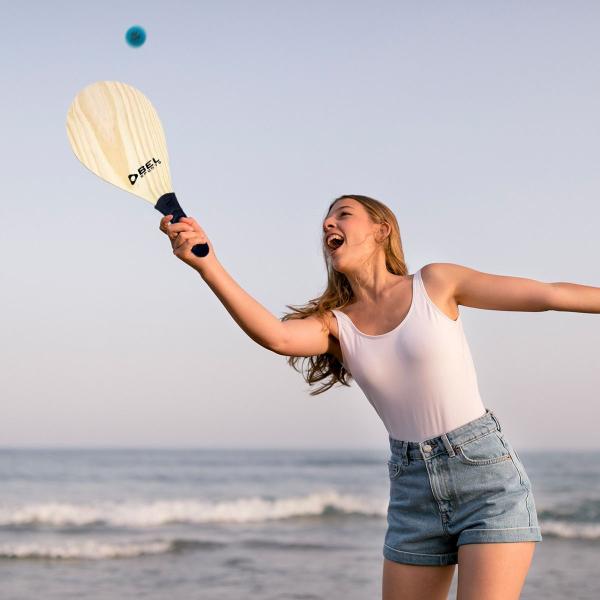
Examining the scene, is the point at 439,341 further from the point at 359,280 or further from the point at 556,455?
the point at 556,455

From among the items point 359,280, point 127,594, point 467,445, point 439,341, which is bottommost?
point 127,594

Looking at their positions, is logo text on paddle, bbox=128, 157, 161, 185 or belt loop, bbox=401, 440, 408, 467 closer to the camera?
logo text on paddle, bbox=128, 157, 161, 185

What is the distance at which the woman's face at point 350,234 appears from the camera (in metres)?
3.44

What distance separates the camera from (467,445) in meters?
3.02

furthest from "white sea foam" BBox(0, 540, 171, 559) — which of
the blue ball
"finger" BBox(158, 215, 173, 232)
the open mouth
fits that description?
"finger" BBox(158, 215, 173, 232)

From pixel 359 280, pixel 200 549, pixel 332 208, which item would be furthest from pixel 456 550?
pixel 200 549

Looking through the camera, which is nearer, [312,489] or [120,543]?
[120,543]

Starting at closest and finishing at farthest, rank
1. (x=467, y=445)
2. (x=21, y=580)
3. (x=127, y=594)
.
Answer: (x=467, y=445), (x=127, y=594), (x=21, y=580)

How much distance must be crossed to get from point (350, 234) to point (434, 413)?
757 mm

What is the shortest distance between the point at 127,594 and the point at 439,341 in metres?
6.55

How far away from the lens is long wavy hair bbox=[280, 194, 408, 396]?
354 cm

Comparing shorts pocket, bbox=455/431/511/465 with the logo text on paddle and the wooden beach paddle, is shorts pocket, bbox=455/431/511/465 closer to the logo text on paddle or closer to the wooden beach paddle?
the wooden beach paddle

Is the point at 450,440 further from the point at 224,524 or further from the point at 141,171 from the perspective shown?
the point at 224,524

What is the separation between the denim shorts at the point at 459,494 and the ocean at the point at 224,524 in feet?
17.7
